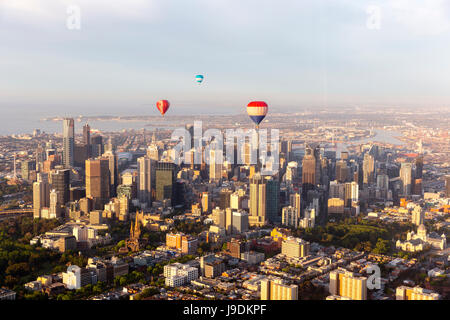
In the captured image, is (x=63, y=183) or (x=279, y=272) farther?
(x=63, y=183)

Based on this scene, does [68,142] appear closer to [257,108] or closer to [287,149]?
[287,149]

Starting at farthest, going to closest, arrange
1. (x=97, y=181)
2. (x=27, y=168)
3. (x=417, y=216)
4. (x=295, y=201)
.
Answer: (x=27, y=168), (x=97, y=181), (x=295, y=201), (x=417, y=216)

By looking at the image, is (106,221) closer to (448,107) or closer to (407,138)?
(448,107)

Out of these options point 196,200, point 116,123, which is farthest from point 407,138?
point 116,123

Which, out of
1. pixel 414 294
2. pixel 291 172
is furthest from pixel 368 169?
pixel 414 294

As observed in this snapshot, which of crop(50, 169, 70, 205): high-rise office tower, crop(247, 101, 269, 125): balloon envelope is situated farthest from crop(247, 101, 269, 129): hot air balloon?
crop(50, 169, 70, 205): high-rise office tower

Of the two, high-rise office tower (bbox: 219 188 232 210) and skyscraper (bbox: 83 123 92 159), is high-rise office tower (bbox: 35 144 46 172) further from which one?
high-rise office tower (bbox: 219 188 232 210)
